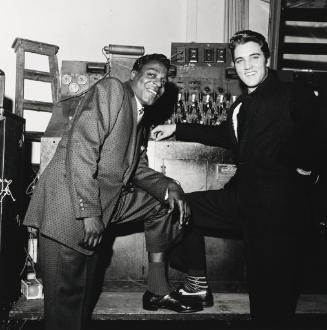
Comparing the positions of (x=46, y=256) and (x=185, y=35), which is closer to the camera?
(x=46, y=256)

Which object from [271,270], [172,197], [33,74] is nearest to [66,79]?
[33,74]

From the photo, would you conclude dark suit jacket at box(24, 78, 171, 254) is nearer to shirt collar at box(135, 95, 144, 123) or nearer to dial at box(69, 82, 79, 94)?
shirt collar at box(135, 95, 144, 123)

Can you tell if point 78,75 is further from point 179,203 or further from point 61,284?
point 61,284

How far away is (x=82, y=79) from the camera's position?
156 inches

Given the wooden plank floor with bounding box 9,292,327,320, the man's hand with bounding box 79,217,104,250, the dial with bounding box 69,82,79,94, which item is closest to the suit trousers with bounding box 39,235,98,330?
the man's hand with bounding box 79,217,104,250

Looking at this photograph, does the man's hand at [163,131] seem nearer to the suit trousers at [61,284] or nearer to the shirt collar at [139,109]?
the shirt collar at [139,109]

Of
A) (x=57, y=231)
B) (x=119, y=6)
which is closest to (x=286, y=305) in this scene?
(x=57, y=231)

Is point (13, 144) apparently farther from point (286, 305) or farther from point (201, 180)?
point (286, 305)

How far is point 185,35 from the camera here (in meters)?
4.80

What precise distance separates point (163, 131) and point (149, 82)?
783mm

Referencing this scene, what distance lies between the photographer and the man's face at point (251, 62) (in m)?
2.64

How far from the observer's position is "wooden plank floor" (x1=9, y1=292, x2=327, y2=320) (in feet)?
9.32

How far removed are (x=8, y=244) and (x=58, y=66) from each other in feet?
8.13

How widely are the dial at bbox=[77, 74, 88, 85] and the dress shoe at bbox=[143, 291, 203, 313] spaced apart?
2272 mm
